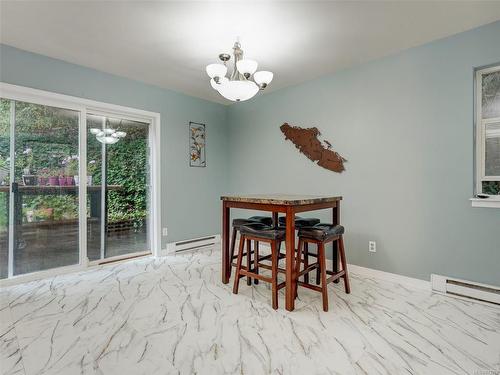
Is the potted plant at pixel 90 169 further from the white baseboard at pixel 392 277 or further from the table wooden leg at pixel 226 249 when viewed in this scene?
the white baseboard at pixel 392 277

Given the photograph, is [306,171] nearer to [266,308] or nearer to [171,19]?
[266,308]

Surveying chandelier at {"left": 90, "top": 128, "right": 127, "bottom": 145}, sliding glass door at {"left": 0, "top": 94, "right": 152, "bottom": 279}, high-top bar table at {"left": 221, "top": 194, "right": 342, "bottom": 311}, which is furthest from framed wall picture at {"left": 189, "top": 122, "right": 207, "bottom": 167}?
high-top bar table at {"left": 221, "top": 194, "right": 342, "bottom": 311}

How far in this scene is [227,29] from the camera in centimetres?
239

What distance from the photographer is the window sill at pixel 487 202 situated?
2.27 m

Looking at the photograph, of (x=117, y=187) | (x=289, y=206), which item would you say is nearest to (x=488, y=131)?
(x=289, y=206)

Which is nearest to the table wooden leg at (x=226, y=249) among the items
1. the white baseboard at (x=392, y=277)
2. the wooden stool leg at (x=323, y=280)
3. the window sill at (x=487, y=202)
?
the wooden stool leg at (x=323, y=280)

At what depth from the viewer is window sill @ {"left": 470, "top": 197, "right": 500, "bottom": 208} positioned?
7.44 ft

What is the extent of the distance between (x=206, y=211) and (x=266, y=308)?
2425mm

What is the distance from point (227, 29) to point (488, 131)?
2.45 m

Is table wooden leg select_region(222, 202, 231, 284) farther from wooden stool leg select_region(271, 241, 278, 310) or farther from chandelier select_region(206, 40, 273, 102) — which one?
chandelier select_region(206, 40, 273, 102)

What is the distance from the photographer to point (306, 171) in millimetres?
3627

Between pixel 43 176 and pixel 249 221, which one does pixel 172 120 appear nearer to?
pixel 43 176

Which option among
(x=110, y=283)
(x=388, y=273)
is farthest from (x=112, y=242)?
(x=388, y=273)

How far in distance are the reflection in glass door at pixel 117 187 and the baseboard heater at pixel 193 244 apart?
1.14 ft
